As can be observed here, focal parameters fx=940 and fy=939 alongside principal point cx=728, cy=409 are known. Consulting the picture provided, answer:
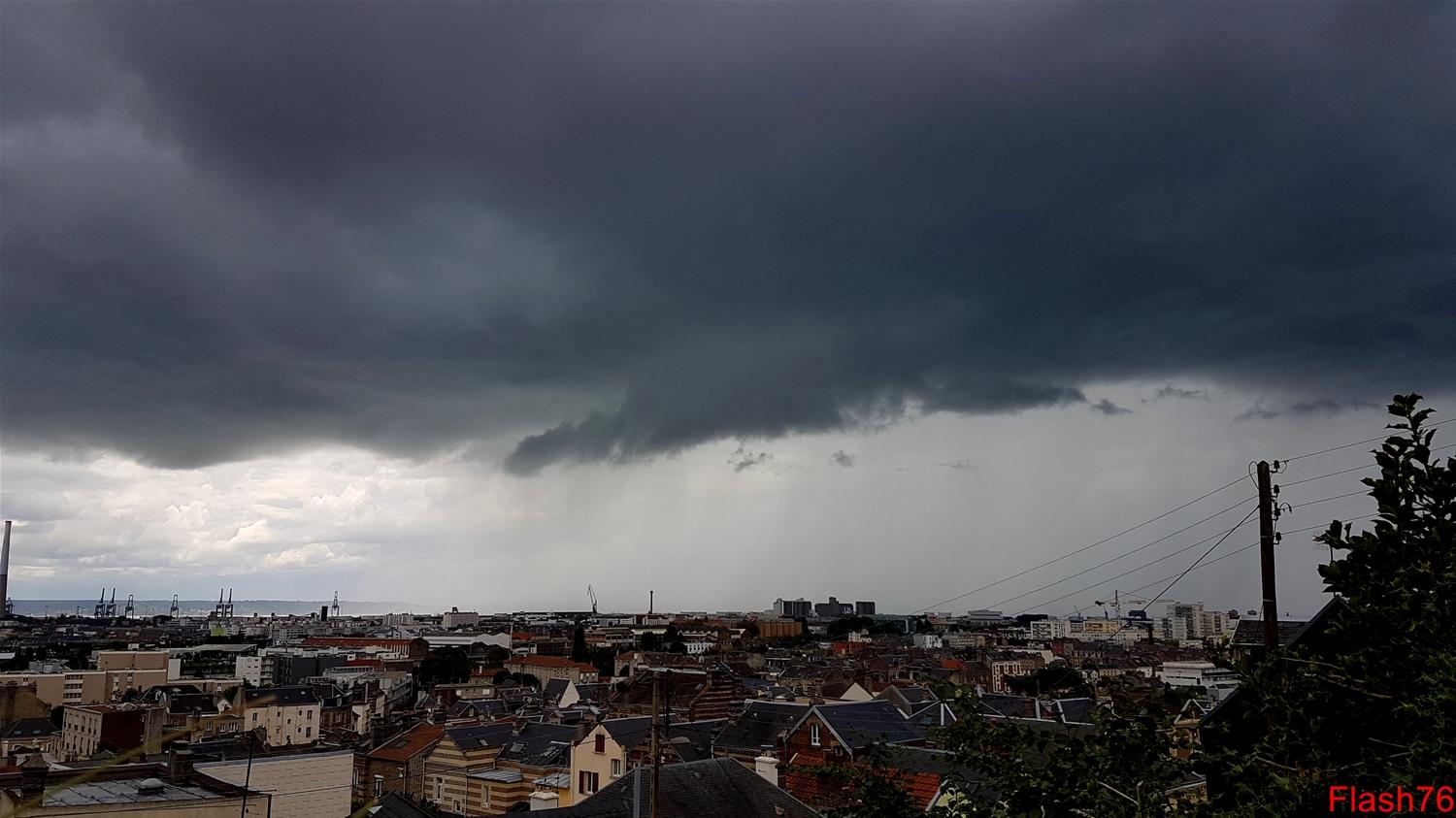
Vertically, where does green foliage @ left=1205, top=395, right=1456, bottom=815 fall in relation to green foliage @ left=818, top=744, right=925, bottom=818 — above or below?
above

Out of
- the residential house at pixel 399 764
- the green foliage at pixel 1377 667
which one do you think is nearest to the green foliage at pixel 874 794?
the green foliage at pixel 1377 667

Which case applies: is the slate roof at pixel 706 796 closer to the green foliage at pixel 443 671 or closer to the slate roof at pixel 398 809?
the slate roof at pixel 398 809

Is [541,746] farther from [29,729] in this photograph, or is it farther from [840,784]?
[29,729]

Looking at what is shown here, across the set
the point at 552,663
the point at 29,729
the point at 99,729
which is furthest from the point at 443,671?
the point at 99,729

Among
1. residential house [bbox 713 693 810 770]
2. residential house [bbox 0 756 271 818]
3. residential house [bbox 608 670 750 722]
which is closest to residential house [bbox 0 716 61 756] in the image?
residential house [bbox 608 670 750 722]

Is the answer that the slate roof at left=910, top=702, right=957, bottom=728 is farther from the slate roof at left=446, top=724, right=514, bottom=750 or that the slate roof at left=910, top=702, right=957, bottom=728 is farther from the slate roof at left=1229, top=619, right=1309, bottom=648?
the slate roof at left=446, top=724, right=514, bottom=750

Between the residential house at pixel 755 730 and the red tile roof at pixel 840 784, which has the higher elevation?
the red tile roof at pixel 840 784
